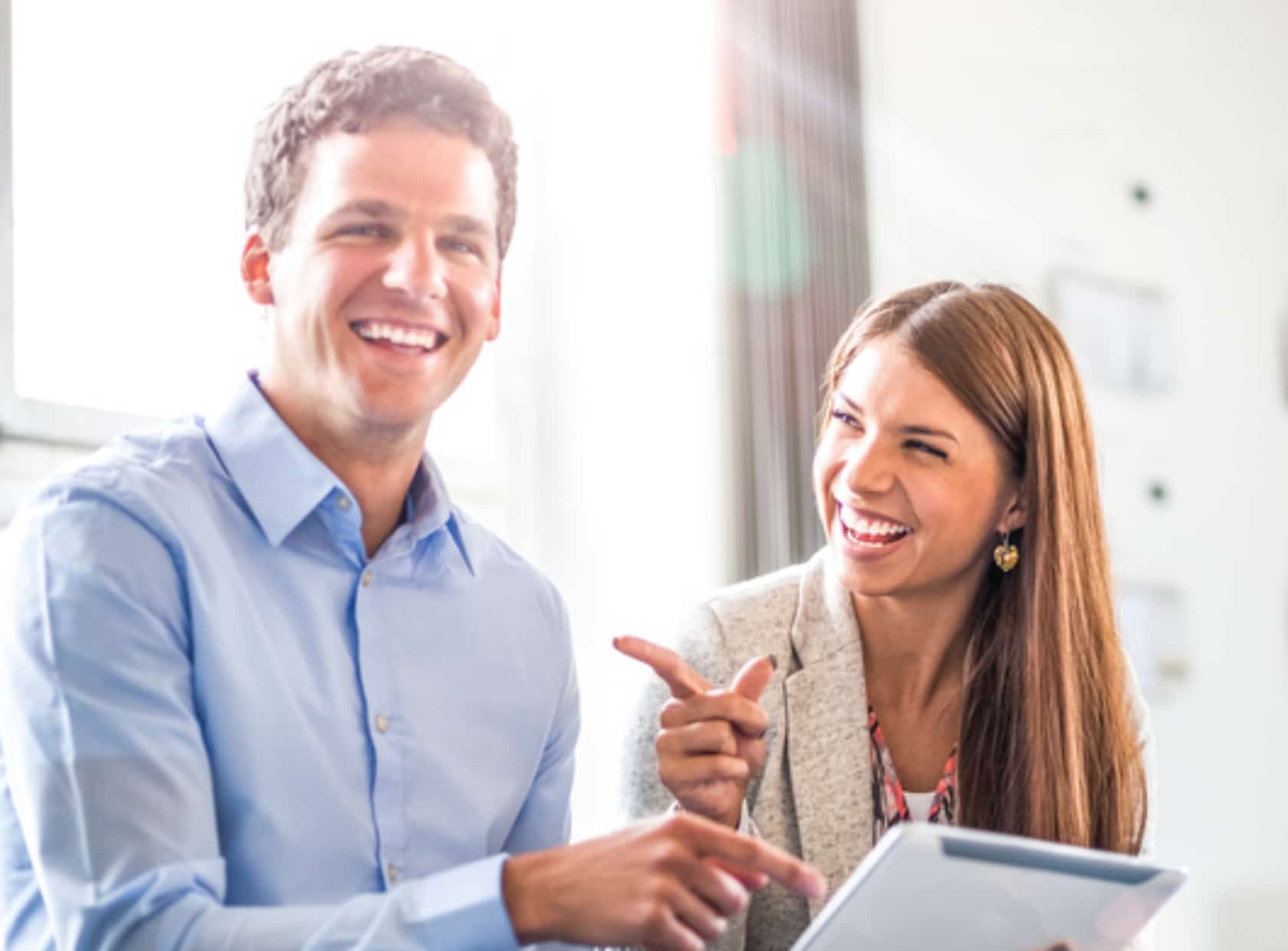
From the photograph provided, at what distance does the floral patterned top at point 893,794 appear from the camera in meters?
1.95

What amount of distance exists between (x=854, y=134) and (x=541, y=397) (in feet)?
3.36

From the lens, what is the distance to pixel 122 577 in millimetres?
1287

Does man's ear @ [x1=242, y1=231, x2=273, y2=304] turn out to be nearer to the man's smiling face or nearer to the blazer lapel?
the man's smiling face

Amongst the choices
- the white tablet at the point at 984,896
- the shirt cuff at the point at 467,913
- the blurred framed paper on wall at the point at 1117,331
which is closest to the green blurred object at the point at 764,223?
the blurred framed paper on wall at the point at 1117,331

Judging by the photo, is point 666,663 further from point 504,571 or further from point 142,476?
point 142,476

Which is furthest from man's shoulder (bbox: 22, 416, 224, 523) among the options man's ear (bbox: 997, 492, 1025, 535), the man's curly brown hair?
man's ear (bbox: 997, 492, 1025, 535)

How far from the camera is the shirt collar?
1.45 metres

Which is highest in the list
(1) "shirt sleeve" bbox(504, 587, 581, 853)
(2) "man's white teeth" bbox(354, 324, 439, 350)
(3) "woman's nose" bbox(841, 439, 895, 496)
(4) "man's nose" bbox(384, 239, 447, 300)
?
(4) "man's nose" bbox(384, 239, 447, 300)

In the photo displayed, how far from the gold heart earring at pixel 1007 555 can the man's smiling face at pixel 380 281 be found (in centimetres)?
90

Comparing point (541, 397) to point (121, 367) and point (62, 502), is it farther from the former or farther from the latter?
point (62, 502)

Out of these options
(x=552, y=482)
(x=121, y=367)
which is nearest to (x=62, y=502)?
(x=121, y=367)

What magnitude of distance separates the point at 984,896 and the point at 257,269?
0.97 metres

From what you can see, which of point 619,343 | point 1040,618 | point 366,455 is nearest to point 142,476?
point 366,455

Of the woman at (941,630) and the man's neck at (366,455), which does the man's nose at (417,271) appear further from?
the woman at (941,630)
